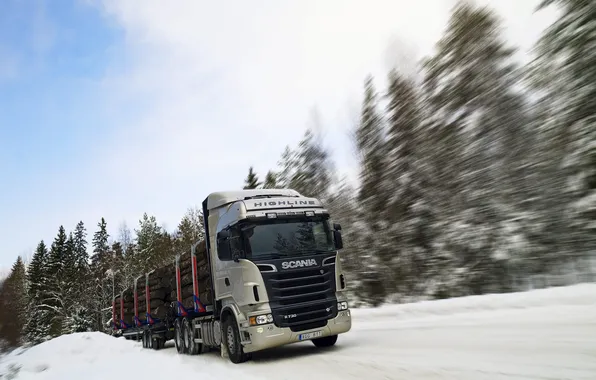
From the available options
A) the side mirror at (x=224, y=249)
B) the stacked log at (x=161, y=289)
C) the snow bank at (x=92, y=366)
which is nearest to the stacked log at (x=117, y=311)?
the stacked log at (x=161, y=289)

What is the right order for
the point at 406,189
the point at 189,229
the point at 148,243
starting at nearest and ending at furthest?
the point at 406,189
the point at 189,229
the point at 148,243

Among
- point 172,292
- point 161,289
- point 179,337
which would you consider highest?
point 161,289

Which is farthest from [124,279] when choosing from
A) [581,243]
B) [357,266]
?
[581,243]

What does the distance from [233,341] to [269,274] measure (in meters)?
1.66

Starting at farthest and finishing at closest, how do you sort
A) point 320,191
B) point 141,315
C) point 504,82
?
point 320,191, point 141,315, point 504,82

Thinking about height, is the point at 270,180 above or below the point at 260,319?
above

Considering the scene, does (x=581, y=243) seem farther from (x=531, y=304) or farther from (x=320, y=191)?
(x=320, y=191)

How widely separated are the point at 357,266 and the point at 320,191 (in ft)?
26.4

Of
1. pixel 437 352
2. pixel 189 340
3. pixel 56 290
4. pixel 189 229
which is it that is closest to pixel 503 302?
pixel 437 352

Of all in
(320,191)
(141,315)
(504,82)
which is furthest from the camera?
(320,191)

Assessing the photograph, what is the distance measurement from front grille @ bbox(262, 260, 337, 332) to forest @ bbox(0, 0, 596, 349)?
386 cm

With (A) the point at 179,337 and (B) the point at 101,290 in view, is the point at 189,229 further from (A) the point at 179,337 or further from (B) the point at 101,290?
(A) the point at 179,337

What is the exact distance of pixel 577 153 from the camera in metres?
11.1

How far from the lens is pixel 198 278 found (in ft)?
36.7
